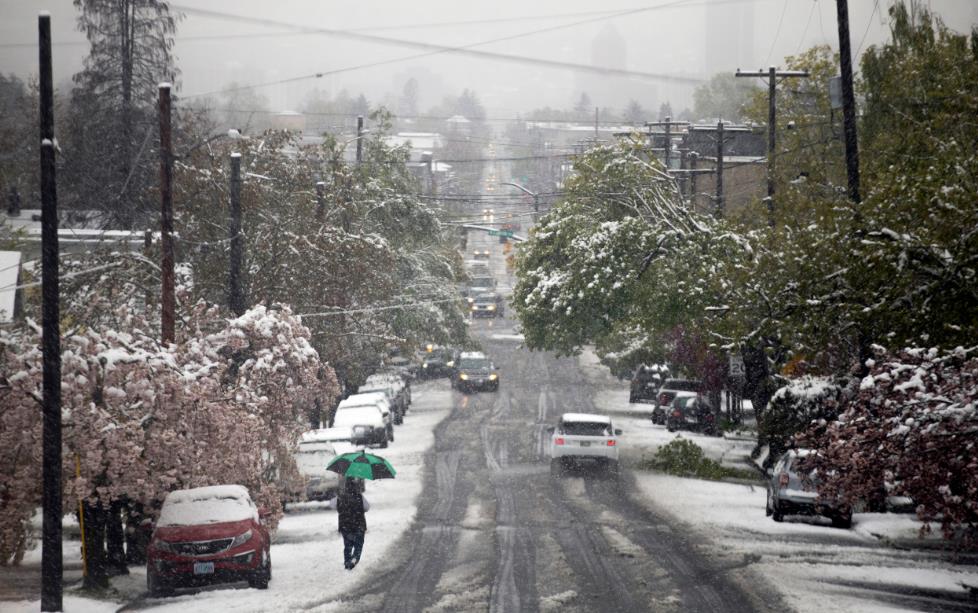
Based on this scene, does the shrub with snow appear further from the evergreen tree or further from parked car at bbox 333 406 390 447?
the evergreen tree

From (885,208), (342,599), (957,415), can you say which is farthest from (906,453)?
(342,599)

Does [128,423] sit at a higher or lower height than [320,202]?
lower

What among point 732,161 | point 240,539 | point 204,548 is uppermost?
point 732,161

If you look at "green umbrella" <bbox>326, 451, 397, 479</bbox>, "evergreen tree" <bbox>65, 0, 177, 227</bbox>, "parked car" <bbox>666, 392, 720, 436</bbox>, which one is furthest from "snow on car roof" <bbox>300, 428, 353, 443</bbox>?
"evergreen tree" <bbox>65, 0, 177, 227</bbox>

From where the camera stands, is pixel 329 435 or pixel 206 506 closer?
pixel 206 506

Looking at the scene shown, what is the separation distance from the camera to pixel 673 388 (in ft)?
159

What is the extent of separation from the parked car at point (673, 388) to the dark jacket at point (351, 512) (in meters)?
27.3

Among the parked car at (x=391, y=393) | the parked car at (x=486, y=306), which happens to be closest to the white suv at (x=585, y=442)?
the parked car at (x=391, y=393)

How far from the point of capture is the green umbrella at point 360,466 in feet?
65.5

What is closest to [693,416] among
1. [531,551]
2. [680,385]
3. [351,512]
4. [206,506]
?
[680,385]

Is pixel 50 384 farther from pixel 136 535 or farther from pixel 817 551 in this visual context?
pixel 817 551

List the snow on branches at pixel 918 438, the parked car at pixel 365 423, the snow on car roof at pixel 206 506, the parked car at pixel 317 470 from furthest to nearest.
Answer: the parked car at pixel 365 423
the parked car at pixel 317 470
the snow on car roof at pixel 206 506
the snow on branches at pixel 918 438

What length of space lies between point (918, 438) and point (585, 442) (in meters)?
18.3

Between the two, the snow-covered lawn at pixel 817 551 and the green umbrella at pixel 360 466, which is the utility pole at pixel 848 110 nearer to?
the snow-covered lawn at pixel 817 551
